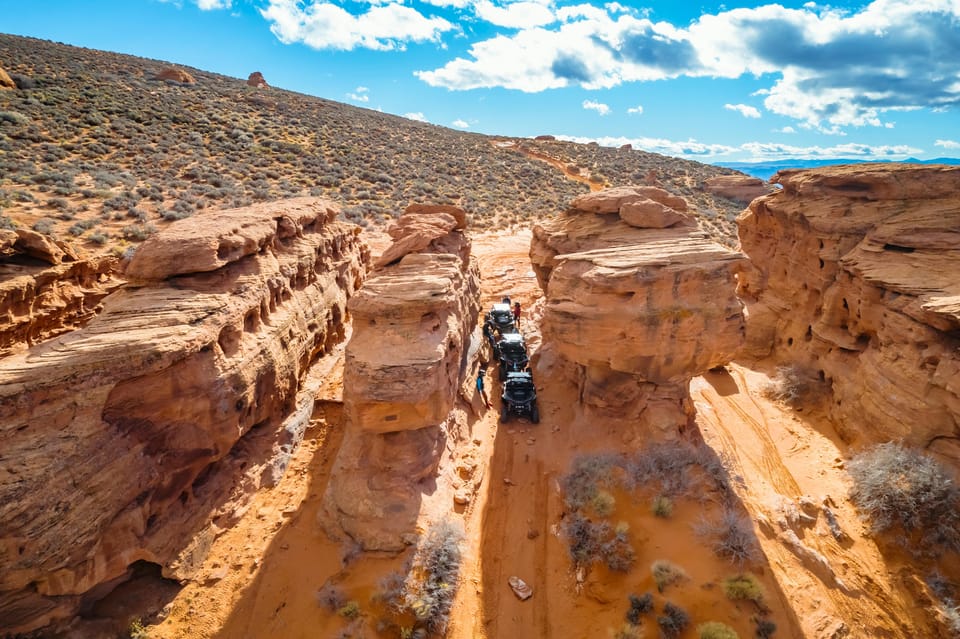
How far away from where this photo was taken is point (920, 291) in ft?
35.2

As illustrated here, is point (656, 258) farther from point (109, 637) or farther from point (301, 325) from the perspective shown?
point (109, 637)

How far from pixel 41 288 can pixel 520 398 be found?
11.3m

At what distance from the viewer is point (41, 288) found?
9367 millimetres

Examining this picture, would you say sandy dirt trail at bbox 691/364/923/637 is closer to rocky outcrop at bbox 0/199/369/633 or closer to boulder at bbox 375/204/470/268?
boulder at bbox 375/204/470/268

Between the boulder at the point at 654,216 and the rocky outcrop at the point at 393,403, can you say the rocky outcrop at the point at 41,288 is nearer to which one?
the rocky outcrop at the point at 393,403

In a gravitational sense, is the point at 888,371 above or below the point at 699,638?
above

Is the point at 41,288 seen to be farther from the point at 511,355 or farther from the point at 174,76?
the point at 174,76

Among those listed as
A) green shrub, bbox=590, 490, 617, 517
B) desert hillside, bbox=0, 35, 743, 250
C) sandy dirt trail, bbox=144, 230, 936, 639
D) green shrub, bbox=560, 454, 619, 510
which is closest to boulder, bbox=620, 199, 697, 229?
sandy dirt trail, bbox=144, 230, 936, 639

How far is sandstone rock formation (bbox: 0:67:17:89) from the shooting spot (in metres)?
27.9

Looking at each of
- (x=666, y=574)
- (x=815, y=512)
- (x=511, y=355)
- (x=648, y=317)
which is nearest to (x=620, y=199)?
(x=648, y=317)

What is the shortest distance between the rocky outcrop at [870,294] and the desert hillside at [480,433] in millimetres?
85

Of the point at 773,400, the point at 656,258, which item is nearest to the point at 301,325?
Answer: the point at 656,258

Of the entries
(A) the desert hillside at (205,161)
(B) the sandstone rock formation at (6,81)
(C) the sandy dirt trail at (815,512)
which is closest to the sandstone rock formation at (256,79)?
(A) the desert hillside at (205,161)

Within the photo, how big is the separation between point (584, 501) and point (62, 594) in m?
8.74
